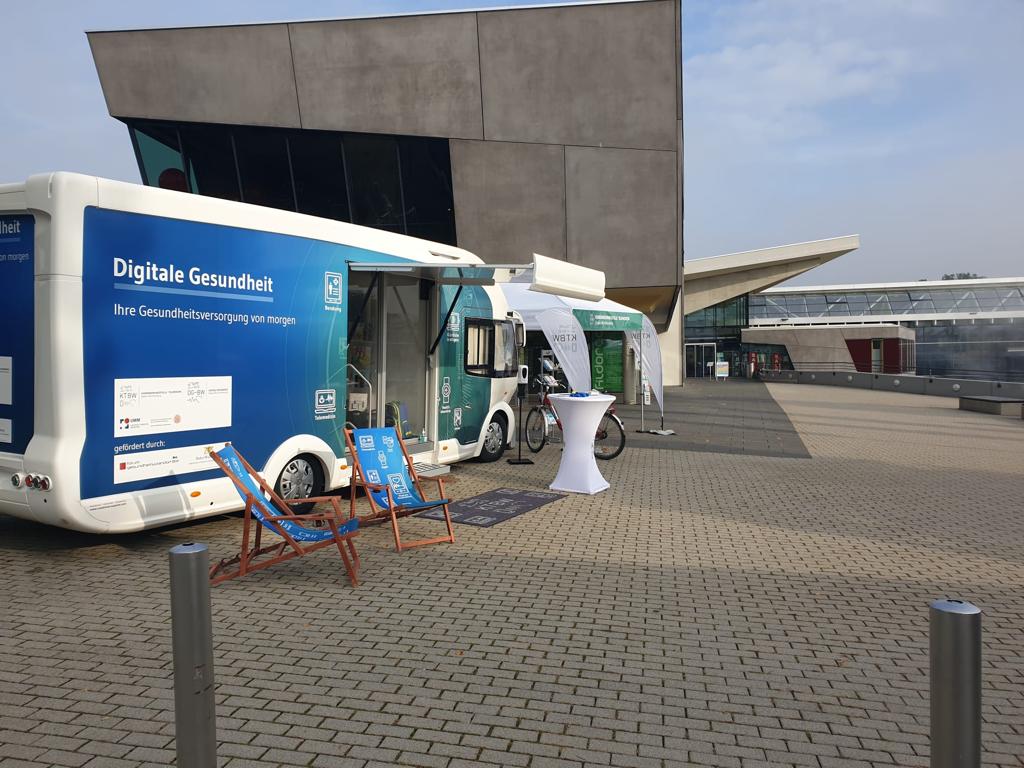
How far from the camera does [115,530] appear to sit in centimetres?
556

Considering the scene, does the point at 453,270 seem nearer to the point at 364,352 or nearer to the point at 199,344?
the point at 364,352

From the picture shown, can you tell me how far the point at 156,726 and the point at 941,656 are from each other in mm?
2926

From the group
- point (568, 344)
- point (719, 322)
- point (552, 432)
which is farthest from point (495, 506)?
point (719, 322)

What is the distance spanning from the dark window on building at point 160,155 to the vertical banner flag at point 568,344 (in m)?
13.0

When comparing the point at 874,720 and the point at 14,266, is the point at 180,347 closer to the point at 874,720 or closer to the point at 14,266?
the point at 14,266

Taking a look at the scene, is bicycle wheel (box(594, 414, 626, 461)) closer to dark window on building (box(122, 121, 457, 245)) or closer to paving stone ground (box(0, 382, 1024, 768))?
paving stone ground (box(0, 382, 1024, 768))

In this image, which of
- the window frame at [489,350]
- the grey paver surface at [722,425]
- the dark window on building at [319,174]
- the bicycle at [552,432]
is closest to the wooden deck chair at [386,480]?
the window frame at [489,350]

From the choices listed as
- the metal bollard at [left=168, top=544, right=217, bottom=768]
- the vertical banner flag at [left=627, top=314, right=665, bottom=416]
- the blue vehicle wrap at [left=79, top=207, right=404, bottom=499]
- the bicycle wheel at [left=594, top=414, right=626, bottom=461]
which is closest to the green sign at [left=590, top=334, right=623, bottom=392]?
the vertical banner flag at [left=627, top=314, right=665, bottom=416]

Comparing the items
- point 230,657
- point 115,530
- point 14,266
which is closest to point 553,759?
point 230,657

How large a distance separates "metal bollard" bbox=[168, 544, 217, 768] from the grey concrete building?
18365 millimetres

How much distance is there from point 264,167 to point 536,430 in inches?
483

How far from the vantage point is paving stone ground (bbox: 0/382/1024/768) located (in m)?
3.20

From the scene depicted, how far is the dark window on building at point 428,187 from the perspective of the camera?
2000cm

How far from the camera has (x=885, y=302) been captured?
201ft
